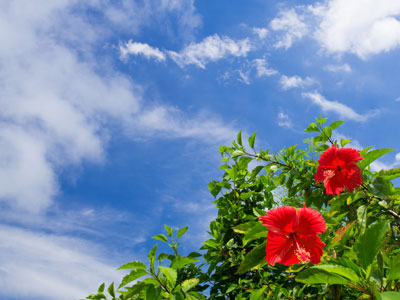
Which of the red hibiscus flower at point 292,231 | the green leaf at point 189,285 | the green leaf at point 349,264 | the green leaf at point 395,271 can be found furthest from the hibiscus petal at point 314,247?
the green leaf at point 189,285

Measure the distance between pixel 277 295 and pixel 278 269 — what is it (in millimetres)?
779

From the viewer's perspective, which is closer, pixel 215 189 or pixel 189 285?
pixel 189 285

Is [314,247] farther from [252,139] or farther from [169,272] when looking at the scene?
[252,139]

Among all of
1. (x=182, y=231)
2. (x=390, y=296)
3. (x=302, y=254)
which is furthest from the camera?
(x=182, y=231)

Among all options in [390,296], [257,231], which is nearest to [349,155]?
[257,231]

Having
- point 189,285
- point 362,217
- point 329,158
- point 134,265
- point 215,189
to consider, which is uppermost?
point 215,189

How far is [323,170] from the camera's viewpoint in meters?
2.44

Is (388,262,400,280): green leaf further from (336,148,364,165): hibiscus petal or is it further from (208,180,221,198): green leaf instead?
(208,180,221,198): green leaf

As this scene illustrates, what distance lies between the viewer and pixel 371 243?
1.44m

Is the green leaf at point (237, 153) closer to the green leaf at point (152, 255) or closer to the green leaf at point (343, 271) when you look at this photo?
the green leaf at point (152, 255)

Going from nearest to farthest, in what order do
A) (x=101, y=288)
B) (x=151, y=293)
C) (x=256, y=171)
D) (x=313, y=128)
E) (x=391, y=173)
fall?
1. (x=151, y=293)
2. (x=391, y=173)
3. (x=101, y=288)
4. (x=313, y=128)
5. (x=256, y=171)

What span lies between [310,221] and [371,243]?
0.30m

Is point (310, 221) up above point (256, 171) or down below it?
below

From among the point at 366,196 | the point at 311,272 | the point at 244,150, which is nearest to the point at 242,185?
the point at 244,150
